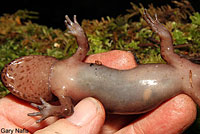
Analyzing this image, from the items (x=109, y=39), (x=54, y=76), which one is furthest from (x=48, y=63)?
(x=109, y=39)

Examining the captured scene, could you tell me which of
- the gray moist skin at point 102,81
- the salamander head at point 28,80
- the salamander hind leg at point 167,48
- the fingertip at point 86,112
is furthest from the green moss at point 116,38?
the fingertip at point 86,112

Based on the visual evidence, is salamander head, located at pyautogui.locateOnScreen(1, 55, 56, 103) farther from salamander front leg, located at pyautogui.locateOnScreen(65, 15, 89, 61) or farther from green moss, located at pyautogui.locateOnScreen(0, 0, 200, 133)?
green moss, located at pyautogui.locateOnScreen(0, 0, 200, 133)

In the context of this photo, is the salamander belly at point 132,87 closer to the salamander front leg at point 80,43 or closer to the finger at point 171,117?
the finger at point 171,117

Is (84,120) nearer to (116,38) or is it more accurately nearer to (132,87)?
(132,87)

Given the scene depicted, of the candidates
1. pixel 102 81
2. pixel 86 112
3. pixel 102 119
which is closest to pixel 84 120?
pixel 86 112

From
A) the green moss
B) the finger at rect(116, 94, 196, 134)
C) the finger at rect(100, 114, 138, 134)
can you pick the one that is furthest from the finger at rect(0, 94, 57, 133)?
the finger at rect(116, 94, 196, 134)
